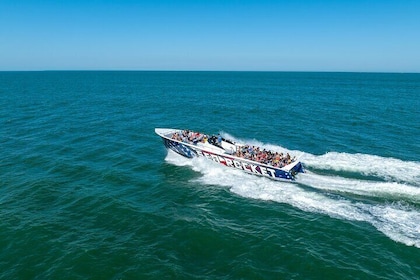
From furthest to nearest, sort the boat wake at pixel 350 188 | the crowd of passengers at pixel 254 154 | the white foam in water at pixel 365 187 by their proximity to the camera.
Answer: the crowd of passengers at pixel 254 154 → the white foam in water at pixel 365 187 → the boat wake at pixel 350 188

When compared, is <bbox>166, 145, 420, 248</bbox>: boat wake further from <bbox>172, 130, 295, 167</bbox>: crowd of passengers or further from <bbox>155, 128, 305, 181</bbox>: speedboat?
<bbox>172, 130, 295, 167</bbox>: crowd of passengers

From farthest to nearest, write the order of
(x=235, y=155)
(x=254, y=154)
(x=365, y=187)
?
(x=235, y=155)
(x=254, y=154)
(x=365, y=187)

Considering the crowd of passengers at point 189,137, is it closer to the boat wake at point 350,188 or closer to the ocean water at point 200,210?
the ocean water at point 200,210

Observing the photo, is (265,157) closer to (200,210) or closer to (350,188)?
(350,188)

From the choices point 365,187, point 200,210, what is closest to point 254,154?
point 200,210

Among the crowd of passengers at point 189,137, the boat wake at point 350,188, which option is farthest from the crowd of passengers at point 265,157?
the crowd of passengers at point 189,137
